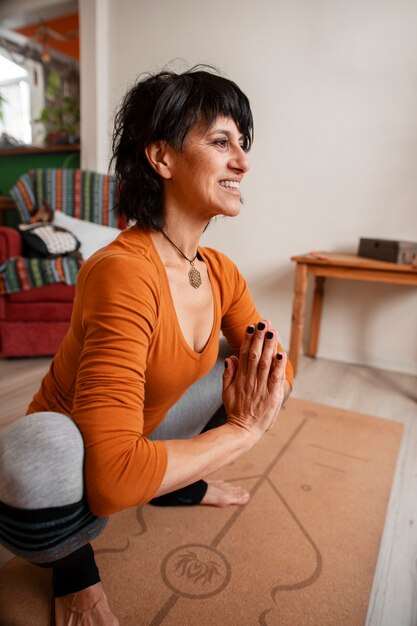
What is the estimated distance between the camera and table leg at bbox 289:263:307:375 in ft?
6.85

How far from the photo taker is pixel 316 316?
99.7 inches

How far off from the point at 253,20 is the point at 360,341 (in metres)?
2.04

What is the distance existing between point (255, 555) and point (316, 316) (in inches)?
66.7

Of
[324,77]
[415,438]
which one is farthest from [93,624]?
[324,77]

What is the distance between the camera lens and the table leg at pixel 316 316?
8.15ft

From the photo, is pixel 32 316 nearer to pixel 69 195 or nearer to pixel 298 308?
pixel 69 195

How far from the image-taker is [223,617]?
859 millimetres

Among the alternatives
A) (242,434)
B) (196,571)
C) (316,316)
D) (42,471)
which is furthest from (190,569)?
(316,316)

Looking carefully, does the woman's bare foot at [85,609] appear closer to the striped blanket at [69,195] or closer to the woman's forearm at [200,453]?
the woman's forearm at [200,453]

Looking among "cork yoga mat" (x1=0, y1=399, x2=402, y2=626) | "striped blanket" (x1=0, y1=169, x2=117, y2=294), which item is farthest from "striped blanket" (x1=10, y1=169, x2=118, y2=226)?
"cork yoga mat" (x1=0, y1=399, x2=402, y2=626)

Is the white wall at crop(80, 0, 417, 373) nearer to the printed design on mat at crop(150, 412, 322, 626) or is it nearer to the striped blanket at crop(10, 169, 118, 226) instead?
the striped blanket at crop(10, 169, 118, 226)

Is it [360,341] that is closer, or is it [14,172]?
[360,341]

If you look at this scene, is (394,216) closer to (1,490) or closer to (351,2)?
(351,2)

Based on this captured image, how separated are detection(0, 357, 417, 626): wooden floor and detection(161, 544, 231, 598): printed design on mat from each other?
326 mm
